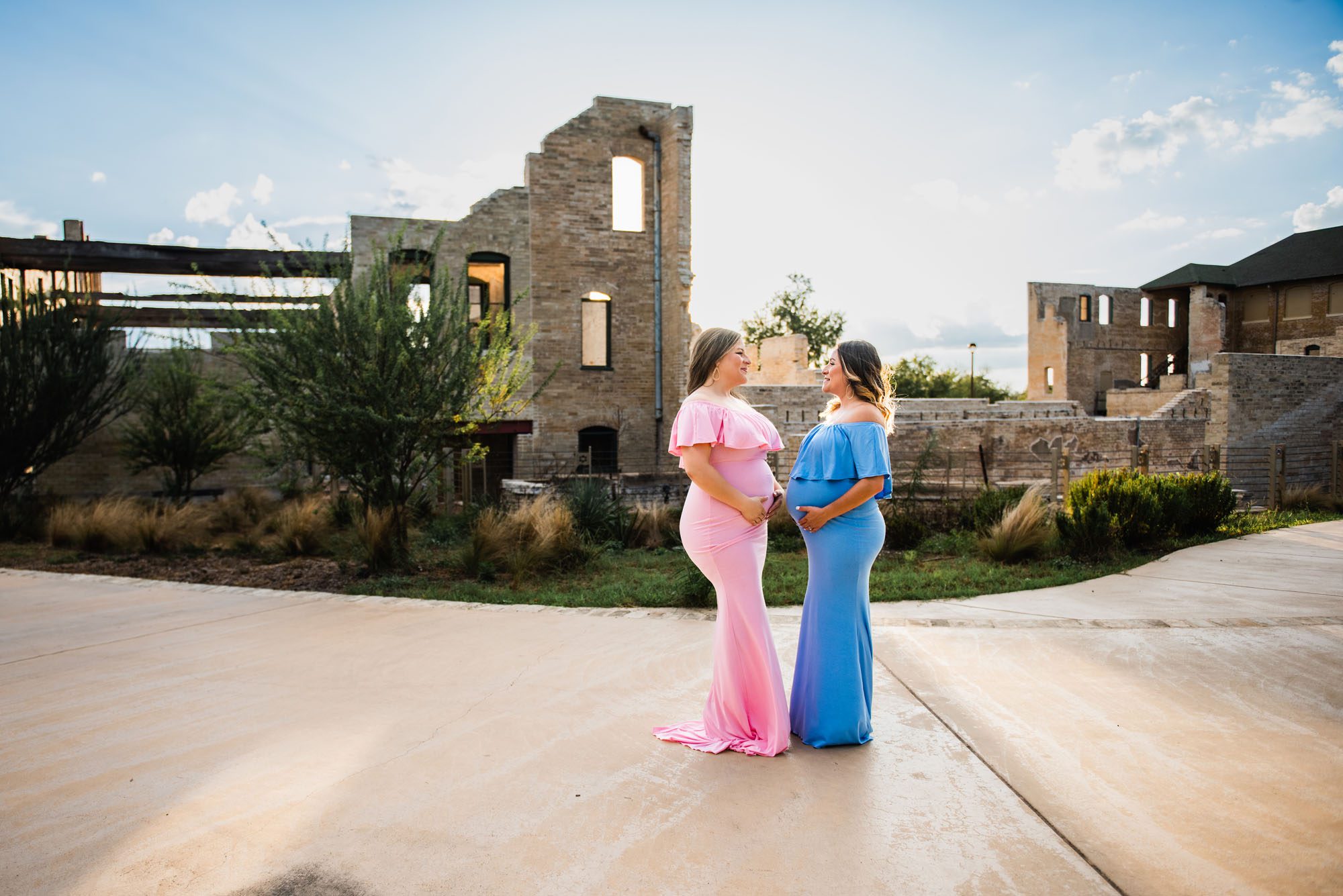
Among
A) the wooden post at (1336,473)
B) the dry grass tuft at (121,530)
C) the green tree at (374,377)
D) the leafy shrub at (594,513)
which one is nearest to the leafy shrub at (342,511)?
the dry grass tuft at (121,530)

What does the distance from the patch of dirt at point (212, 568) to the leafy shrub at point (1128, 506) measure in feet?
27.8

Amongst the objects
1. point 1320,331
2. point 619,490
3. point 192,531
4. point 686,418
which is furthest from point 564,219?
point 1320,331

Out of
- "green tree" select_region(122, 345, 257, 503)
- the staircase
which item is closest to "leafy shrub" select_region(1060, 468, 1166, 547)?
"green tree" select_region(122, 345, 257, 503)

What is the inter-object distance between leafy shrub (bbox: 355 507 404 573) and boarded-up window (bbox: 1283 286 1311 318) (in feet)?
133

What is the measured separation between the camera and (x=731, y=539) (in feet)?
12.2

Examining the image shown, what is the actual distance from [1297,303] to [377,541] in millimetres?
41190

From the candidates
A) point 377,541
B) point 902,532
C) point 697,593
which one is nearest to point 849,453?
point 697,593

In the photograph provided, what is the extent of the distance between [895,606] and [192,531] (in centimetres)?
1052

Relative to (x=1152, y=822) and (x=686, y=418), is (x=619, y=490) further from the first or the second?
(x=1152, y=822)

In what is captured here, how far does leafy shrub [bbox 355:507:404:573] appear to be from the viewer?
914cm

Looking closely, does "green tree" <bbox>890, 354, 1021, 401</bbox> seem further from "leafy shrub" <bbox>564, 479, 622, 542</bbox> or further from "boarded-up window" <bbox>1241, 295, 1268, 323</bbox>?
"leafy shrub" <bbox>564, 479, 622, 542</bbox>

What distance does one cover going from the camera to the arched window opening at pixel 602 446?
68.1 ft

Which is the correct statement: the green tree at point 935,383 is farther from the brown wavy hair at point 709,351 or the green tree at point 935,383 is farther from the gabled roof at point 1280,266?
the brown wavy hair at point 709,351

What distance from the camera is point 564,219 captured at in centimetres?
2031
